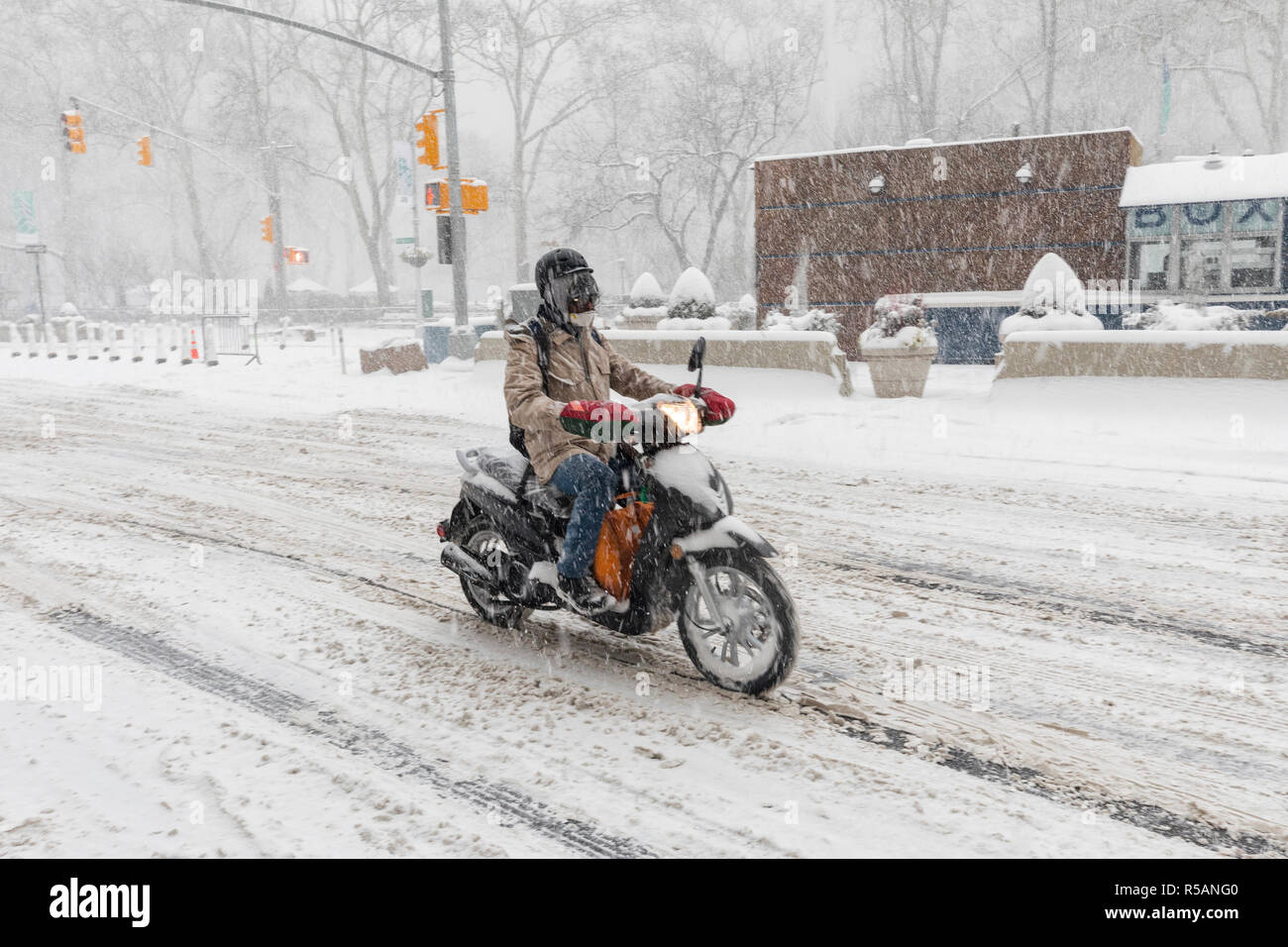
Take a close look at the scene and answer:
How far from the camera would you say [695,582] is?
414cm

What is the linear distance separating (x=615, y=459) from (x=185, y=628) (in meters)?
2.53

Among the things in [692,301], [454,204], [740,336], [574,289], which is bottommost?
[740,336]

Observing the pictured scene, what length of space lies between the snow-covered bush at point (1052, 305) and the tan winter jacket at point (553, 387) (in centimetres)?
1109

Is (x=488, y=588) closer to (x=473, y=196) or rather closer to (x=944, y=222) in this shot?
(x=473, y=196)

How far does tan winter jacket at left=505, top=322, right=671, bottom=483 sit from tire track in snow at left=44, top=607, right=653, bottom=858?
134 cm

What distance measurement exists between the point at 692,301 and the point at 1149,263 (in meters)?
9.12

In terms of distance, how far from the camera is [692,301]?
727 inches

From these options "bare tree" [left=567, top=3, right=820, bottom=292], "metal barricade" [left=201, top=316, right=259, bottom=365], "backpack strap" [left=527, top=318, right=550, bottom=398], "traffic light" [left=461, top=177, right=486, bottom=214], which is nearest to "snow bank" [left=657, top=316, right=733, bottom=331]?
"traffic light" [left=461, top=177, right=486, bottom=214]

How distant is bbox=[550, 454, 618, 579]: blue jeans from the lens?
4238 mm

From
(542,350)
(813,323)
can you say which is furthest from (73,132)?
(542,350)

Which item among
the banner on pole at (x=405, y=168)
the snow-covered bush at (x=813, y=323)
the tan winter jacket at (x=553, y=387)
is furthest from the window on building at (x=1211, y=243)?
the banner on pole at (x=405, y=168)
